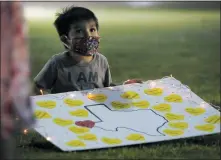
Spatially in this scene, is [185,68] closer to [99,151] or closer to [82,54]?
[82,54]

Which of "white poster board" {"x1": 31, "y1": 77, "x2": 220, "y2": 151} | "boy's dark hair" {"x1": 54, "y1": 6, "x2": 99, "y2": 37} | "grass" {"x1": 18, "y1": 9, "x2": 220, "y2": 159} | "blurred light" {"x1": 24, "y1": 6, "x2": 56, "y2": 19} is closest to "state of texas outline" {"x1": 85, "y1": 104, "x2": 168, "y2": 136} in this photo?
"white poster board" {"x1": 31, "y1": 77, "x2": 220, "y2": 151}

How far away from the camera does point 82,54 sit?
188 inches

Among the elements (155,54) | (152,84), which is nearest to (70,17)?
(152,84)

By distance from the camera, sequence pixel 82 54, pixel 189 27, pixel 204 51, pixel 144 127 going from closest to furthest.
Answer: pixel 144 127
pixel 82 54
pixel 204 51
pixel 189 27

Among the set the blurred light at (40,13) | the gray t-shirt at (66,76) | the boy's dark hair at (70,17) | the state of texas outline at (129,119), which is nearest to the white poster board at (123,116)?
the state of texas outline at (129,119)

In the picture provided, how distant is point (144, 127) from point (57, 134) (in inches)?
22.1

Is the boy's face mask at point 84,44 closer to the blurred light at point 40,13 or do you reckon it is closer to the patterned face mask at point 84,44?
the patterned face mask at point 84,44

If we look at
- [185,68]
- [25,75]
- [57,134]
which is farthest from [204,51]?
[25,75]

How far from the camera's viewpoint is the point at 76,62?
15.6ft

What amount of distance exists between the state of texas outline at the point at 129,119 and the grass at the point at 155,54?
0.50 feet

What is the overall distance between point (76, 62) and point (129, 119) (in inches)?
29.8

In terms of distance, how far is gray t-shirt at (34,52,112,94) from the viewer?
4.68 meters

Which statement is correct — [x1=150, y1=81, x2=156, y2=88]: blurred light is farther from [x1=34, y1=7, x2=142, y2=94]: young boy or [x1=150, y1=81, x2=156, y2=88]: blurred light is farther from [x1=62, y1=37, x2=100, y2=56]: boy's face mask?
[x1=62, y1=37, x2=100, y2=56]: boy's face mask

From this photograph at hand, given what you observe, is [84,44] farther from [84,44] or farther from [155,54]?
[155,54]
